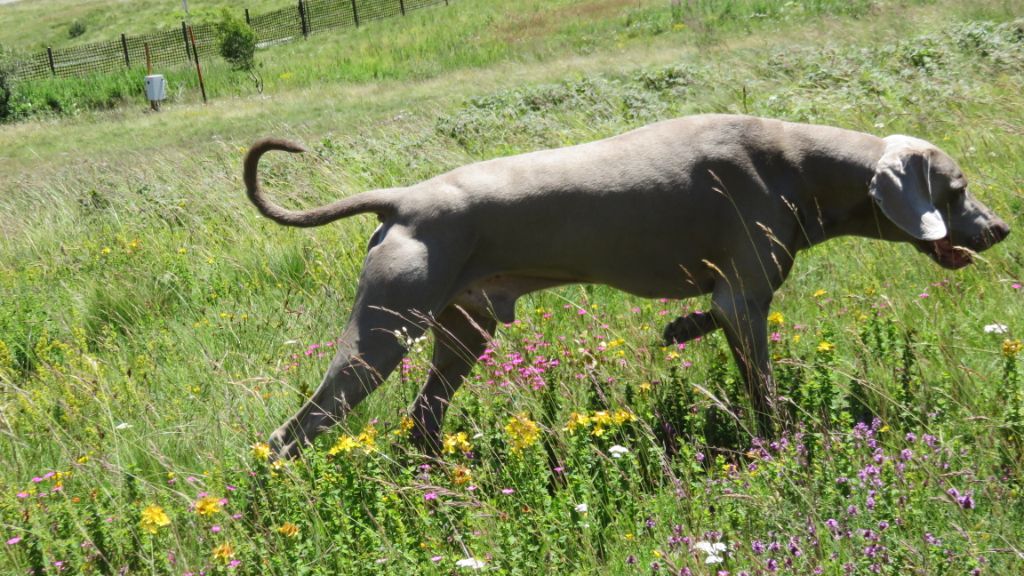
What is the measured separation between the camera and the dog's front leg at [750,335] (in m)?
4.08

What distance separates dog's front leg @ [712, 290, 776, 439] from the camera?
13.4 feet

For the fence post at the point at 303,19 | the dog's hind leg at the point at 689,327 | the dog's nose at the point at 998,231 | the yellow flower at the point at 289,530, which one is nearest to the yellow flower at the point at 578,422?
the yellow flower at the point at 289,530

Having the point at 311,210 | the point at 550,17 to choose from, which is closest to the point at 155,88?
the point at 550,17

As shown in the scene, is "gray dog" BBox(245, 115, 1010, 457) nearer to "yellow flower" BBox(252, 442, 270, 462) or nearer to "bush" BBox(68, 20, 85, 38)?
"yellow flower" BBox(252, 442, 270, 462)

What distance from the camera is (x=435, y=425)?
4.48m

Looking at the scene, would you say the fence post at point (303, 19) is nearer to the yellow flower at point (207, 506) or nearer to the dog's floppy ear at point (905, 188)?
the dog's floppy ear at point (905, 188)

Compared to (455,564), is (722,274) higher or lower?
higher

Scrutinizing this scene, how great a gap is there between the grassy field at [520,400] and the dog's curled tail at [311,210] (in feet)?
2.44

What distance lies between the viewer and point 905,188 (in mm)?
4227

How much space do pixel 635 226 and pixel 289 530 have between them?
190 centimetres

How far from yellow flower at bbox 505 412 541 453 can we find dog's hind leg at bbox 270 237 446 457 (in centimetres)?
57

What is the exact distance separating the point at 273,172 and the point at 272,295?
3.28 m

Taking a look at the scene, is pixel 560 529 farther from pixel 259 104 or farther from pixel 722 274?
pixel 259 104

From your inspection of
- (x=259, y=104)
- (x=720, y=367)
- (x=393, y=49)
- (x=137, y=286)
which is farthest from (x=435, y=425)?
(x=393, y=49)
